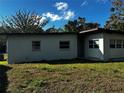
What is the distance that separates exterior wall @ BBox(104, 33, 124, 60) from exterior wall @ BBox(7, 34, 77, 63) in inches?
142

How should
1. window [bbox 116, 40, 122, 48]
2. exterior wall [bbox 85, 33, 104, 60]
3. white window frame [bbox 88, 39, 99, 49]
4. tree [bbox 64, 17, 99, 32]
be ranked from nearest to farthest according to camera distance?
1. exterior wall [bbox 85, 33, 104, 60]
2. white window frame [bbox 88, 39, 99, 49]
3. window [bbox 116, 40, 122, 48]
4. tree [bbox 64, 17, 99, 32]

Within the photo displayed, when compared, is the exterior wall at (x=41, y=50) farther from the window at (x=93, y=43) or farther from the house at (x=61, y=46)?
the window at (x=93, y=43)

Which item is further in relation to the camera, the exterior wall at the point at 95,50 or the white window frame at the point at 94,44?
the white window frame at the point at 94,44

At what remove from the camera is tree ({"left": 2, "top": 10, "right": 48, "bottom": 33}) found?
54.6 metres

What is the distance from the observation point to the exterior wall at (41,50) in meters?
21.8

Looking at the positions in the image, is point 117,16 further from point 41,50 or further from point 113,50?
point 41,50

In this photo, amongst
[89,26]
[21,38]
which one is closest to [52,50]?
[21,38]

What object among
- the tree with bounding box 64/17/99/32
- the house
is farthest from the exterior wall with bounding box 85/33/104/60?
the tree with bounding box 64/17/99/32

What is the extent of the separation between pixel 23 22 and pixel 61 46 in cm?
3351

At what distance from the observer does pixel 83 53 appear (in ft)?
84.9

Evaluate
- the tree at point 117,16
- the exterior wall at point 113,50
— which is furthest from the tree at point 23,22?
the exterior wall at point 113,50

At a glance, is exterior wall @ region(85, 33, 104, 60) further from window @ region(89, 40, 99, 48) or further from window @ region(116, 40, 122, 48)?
window @ region(116, 40, 122, 48)

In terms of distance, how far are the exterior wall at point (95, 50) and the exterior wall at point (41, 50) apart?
5.29 feet

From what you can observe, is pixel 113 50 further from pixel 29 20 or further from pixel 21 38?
pixel 29 20
